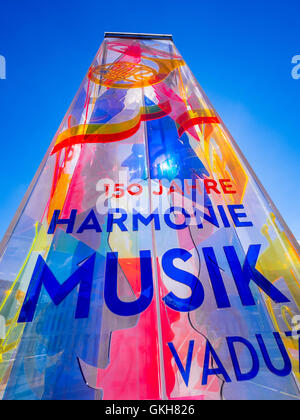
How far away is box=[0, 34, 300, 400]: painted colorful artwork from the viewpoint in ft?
3.31

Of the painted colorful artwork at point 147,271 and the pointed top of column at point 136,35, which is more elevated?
the pointed top of column at point 136,35

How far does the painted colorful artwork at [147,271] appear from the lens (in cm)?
101

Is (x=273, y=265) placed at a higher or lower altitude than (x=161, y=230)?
lower

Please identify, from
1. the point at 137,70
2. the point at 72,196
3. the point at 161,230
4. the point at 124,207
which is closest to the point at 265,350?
the point at 161,230

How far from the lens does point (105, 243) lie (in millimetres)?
1368

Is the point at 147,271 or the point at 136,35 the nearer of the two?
the point at 147,271

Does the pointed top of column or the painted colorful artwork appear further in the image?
the pointed top of column

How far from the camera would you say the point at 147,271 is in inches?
50.7

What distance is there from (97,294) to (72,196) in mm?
687

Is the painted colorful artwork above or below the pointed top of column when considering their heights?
below

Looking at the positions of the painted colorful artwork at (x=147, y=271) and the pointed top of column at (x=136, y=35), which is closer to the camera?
the painted colorful artwork at (x=147, y=271)

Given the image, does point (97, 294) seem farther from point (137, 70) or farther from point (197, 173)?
point (137, 70)

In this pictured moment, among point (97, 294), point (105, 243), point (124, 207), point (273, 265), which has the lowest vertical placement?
point (97, 294)
